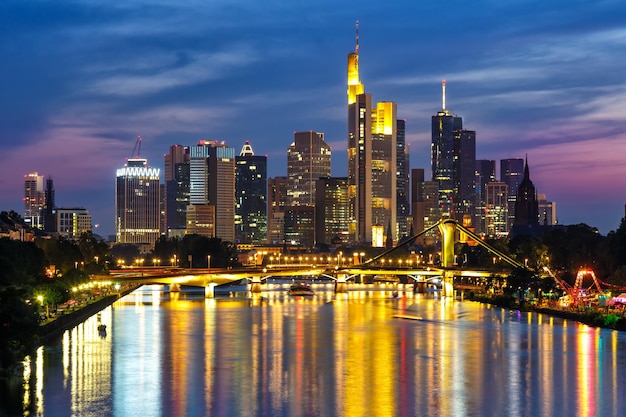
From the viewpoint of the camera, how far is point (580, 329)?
89.4m

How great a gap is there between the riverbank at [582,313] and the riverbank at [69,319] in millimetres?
42466

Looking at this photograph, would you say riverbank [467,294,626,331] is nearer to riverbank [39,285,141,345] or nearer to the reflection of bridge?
the reflection of bridge

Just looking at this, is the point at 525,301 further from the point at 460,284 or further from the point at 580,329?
the point at 460,284

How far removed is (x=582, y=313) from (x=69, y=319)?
1712 inches

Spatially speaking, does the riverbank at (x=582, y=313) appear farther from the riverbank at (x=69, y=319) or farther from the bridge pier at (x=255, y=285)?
the bridge pier at (x=255, y=285)

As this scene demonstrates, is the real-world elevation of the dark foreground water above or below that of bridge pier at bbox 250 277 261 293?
below

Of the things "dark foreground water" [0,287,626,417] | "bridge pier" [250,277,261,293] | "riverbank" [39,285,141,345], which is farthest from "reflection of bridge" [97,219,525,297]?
"dark foreground water" [0,287,626,417]

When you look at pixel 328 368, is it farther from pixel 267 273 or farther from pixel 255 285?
pixel 255 285

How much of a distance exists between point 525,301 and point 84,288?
176ft

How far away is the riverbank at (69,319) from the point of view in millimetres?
77444

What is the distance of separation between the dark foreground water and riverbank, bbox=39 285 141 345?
46.2 inches

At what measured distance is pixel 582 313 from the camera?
97.9 m

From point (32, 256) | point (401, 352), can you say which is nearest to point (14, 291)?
point (401, 352)

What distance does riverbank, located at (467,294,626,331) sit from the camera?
293ft
